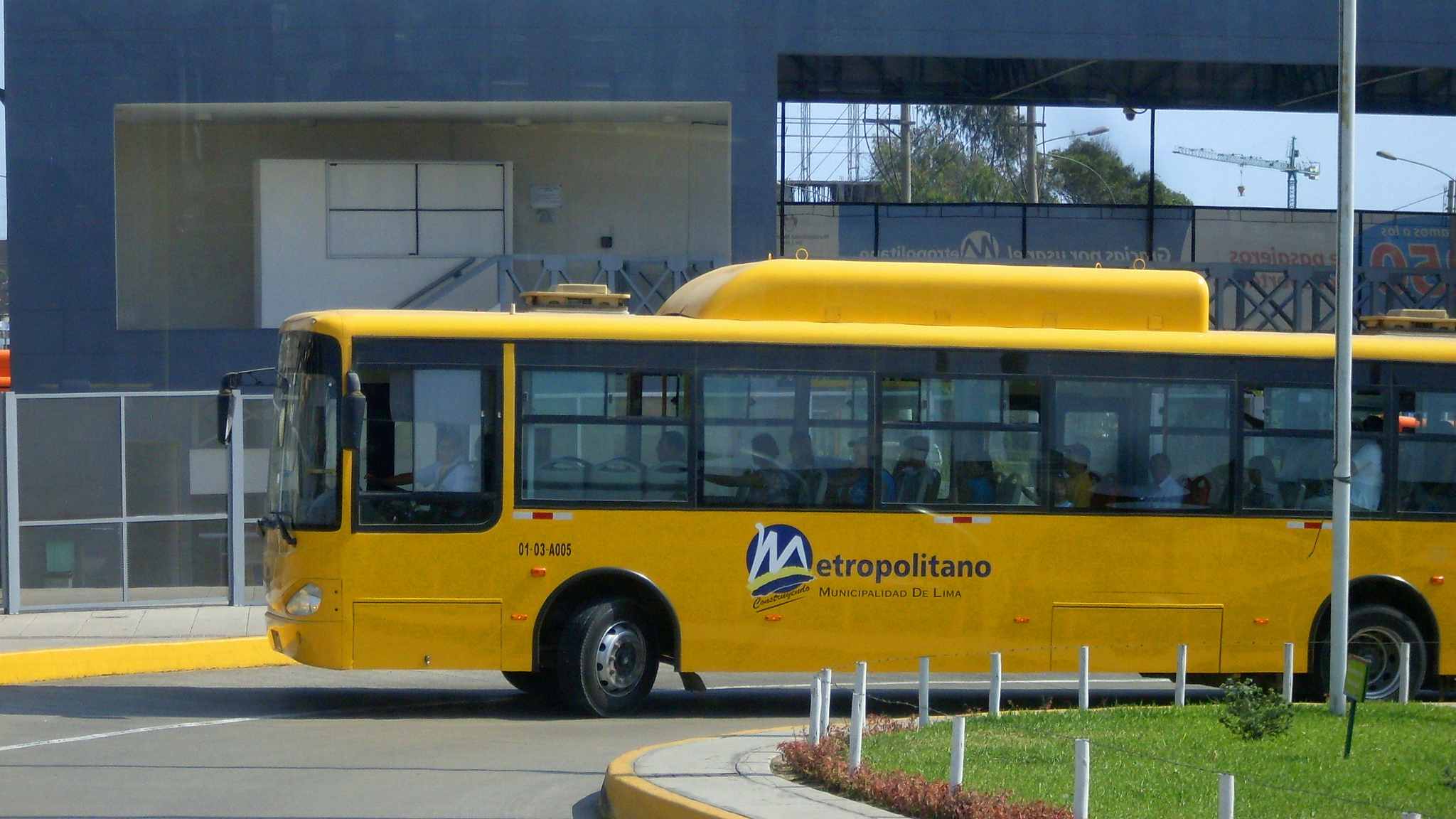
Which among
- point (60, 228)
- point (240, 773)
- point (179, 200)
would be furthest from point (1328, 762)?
point (179, 200)

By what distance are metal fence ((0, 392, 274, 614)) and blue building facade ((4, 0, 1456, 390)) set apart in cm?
99

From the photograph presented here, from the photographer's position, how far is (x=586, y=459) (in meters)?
12.1

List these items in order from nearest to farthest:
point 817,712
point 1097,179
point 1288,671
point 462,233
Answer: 1. point 817,712
2. point 1288,671
3. point 462,233
4. point 1097,179

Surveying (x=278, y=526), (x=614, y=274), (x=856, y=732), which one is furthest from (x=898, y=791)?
(x=614, y=274)

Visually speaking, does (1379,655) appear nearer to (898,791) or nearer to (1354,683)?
(1354,683)

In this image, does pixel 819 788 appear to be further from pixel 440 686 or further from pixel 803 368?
pixel 440 686

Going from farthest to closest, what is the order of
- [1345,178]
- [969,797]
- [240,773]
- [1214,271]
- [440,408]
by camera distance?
[1214,271], [440,408], [1345,178], [240,773], [969,797]

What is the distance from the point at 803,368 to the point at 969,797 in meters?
5.24

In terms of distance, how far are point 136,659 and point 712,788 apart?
26.8ft

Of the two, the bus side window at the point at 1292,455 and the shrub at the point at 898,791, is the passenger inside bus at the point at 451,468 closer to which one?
the shrub at the point at 898,791

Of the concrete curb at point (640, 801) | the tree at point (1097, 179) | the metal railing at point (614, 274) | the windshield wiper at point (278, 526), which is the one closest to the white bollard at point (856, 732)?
the concrete curb at point (640, 801)

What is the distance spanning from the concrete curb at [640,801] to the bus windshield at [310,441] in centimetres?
366

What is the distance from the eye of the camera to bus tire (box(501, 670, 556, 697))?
1357cm

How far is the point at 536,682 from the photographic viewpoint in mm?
13656
